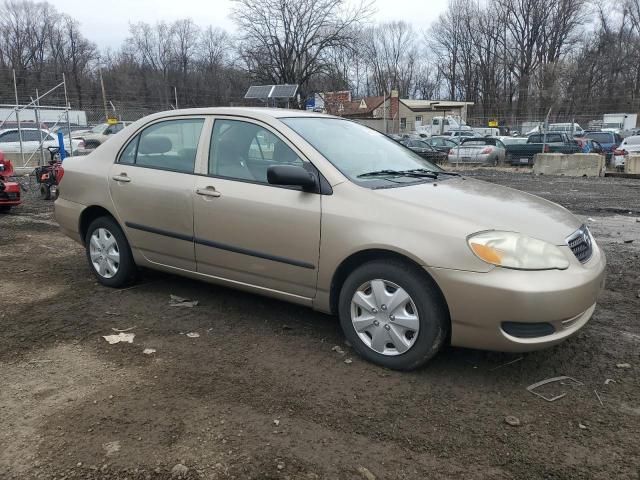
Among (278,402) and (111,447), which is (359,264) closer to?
(278,402)

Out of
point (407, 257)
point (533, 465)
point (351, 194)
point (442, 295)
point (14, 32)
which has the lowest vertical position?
point (533, 465)

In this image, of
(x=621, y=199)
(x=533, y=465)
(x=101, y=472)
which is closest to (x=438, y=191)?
(x=533, y=465)

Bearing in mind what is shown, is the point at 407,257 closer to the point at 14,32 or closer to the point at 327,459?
the point at 327,459

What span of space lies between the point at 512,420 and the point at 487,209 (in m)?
A: 1.23

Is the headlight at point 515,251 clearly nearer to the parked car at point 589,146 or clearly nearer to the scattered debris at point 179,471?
the scattered debris at point 179,471

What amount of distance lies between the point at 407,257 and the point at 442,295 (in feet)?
0.97

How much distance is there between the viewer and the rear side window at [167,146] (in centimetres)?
428

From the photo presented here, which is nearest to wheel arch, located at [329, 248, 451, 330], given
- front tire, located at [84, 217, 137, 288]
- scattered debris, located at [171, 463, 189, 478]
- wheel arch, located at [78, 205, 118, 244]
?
scattered debris, located at [171, 463, 189, 478]

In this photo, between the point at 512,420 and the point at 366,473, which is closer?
the point at 366,473

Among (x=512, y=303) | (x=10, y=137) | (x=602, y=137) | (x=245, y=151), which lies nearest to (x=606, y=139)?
(x=602, y=137)

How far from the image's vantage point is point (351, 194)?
3418mm

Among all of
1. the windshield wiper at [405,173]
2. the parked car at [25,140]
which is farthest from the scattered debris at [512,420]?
the parked car at [25,140]

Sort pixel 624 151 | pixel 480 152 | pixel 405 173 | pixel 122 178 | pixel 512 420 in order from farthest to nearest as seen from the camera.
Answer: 1. pixel 480 152
2. pixel 624 151
3. pixel 122 178
4. pixel 405 173
5. pixel 512 420

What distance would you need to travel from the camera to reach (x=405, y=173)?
12.9 ft
